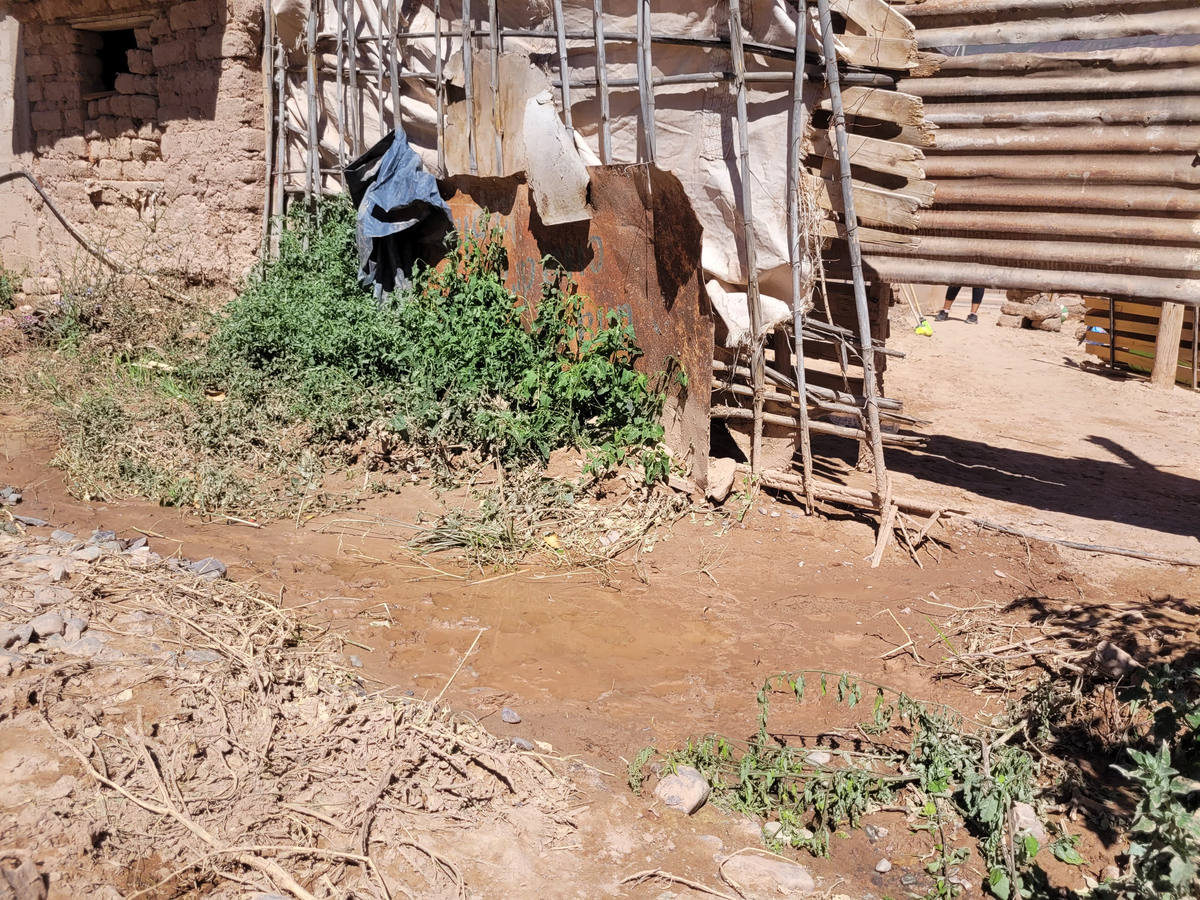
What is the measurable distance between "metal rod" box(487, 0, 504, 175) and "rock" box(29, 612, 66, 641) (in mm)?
3882

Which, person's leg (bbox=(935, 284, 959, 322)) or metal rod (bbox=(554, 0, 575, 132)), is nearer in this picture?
metal rod (bbox=(554, 0, 575, 132))

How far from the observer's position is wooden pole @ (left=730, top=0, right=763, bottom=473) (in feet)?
15.8

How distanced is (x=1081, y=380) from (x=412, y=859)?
29.2 ft

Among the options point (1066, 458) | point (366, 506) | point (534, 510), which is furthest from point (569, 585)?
point (1066, 458)

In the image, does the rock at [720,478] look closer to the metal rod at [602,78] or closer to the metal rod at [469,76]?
the metal rod at [602,78]

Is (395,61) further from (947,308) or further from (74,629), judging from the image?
(947,308)

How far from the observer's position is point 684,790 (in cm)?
293

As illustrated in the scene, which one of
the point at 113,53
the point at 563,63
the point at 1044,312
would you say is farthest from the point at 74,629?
the point at 1044,312

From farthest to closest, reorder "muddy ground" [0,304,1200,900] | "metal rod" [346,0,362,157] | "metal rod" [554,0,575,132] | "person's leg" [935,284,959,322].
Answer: "person's leg" [935,284,959,322] → "metal rod" [346,0,362,157] → "metal rod" [554,0,575,132] → "muddy ground" [0,304,1200,900]

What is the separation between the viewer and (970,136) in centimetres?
497

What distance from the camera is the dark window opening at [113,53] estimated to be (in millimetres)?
7836

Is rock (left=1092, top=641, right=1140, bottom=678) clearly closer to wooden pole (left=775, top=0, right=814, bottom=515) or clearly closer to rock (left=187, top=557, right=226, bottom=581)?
wooden pole (left=775, top=0, right=814, bottom=515)

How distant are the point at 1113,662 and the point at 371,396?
418cm

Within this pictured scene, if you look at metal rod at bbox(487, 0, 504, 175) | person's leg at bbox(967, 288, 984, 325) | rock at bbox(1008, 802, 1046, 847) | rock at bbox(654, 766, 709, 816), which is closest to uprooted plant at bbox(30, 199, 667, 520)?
metal rod at bbox(487, 0, 504, 175)
